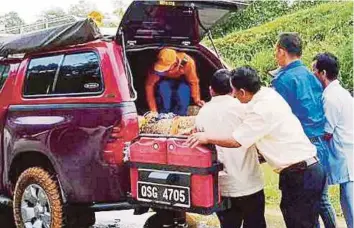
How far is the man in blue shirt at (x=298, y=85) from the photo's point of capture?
4.85 m

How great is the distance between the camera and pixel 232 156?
4402 millimetres

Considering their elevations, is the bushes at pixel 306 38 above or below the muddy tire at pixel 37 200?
above

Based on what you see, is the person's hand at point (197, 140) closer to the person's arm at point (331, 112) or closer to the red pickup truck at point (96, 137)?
the red pickup truck at point (96, 137)

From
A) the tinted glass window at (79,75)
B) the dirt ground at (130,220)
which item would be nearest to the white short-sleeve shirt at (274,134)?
the tinted glass window at (79,75)

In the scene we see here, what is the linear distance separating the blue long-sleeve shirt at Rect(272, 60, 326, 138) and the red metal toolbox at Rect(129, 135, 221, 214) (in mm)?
915

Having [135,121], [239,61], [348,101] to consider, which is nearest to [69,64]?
[135,121]

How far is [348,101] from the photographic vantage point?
527cm

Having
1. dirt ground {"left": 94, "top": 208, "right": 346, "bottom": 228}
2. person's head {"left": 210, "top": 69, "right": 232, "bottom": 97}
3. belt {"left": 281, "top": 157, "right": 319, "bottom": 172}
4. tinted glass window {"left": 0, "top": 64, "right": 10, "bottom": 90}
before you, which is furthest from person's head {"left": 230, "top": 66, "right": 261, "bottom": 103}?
tinted glass window {"left": 0, "top": 64, "right": 10, "bottom": 90}

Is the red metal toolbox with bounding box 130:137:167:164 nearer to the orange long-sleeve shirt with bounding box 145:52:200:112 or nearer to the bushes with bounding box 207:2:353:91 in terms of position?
the orange long-sleeve shirt with bounding box 145:52:200:112

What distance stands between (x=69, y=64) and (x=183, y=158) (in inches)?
61.0

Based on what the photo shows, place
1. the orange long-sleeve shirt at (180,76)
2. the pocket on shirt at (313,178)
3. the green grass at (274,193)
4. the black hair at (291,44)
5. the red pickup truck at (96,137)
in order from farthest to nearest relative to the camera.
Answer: the green grass at (274,193) < the orange long-sleeve shirt at (180,76) < the black hair at (291,44) < the red pickup truck at (96,137) < the pocket on shirt at (313,178)

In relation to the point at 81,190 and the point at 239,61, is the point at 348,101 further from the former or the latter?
the point at 239,61

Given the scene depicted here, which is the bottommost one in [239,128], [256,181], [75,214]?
[75,214]

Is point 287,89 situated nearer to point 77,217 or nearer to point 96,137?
point 96,137
